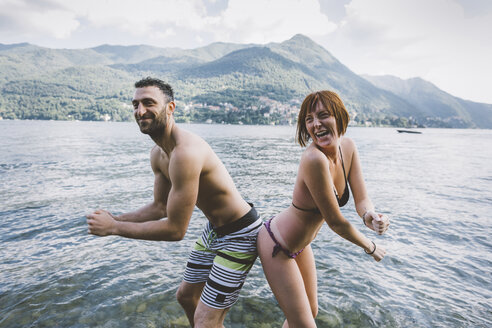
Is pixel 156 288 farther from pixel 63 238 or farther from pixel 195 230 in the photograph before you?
pixel 63 238

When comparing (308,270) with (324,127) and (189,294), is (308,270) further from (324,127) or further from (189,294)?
(324,127)

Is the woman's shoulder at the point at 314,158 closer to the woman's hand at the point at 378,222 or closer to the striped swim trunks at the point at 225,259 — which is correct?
the woman's hand at the point at 378,222

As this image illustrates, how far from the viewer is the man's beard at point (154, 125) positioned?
273 cm

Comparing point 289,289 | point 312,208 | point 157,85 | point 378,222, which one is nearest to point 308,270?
point 289,289

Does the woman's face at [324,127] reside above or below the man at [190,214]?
above

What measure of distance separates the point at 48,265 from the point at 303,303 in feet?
20.8

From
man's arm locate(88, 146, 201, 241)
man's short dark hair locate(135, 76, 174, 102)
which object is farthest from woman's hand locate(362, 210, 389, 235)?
man's short dark hair locate(135, 76, 174, 102)

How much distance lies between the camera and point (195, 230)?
29.2 feet

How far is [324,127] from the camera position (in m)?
2.62

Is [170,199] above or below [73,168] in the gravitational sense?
above

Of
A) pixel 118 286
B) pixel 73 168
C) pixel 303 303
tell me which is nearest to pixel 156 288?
pixel 118 286

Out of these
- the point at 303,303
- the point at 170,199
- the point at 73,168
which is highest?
the point at 170,199

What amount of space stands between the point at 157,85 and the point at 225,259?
78.7 inches

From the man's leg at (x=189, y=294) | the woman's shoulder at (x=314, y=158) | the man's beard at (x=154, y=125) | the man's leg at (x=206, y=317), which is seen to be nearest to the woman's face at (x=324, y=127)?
the woman's shoulder at (x=314, y=158)
